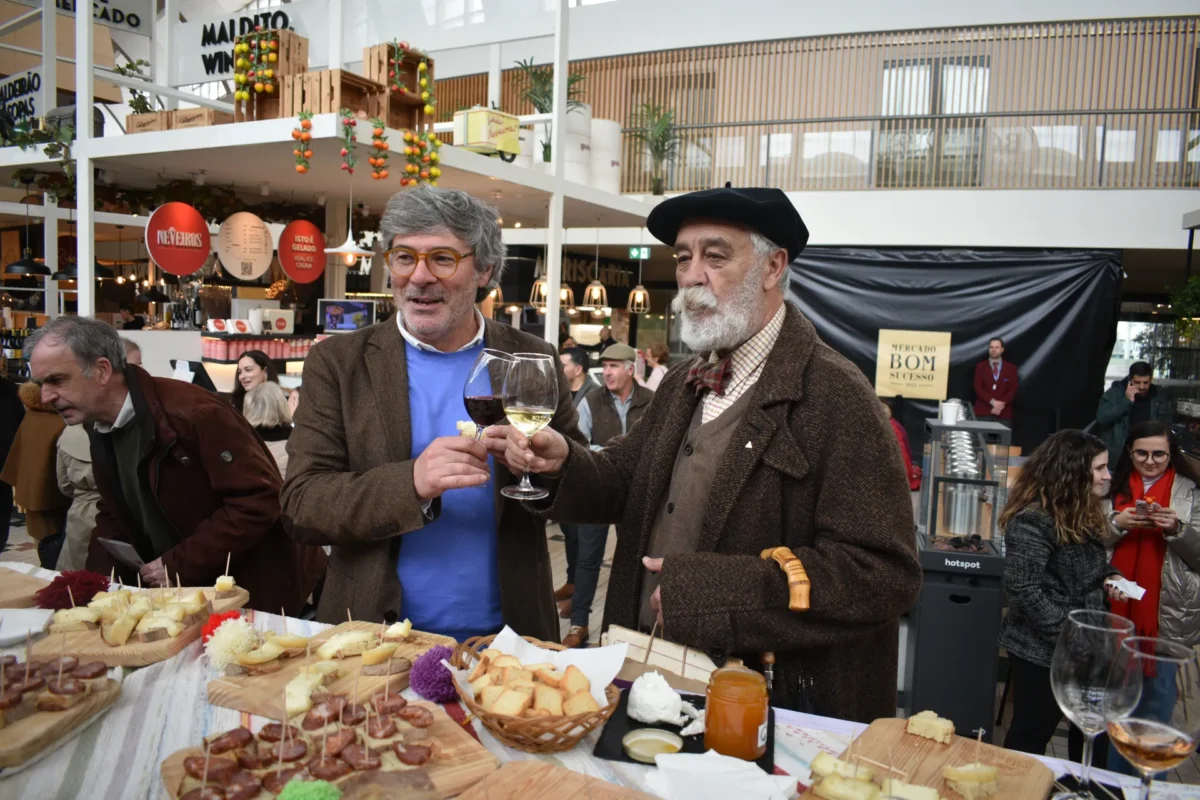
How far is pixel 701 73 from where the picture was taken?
1511cm

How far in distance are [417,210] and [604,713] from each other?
1.27 metres

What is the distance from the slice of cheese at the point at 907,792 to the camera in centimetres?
125

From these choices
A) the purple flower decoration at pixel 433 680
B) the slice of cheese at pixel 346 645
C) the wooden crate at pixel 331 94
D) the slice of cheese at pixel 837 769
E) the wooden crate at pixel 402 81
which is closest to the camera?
the slice of cheese at pixel 837 769

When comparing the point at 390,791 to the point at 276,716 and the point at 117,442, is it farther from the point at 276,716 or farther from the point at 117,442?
the point at 117,442

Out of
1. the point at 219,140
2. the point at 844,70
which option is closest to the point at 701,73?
the point at 844,70

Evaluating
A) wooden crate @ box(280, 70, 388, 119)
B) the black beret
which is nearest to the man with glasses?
the black beret

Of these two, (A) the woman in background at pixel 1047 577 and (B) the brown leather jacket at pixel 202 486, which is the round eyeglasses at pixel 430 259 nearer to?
(B) the brown leather jacket at pixel 202 486

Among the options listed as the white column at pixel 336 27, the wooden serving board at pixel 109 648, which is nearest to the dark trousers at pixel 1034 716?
the wooden serving board at pixel 109 648

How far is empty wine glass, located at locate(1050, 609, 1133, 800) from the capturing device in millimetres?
1297

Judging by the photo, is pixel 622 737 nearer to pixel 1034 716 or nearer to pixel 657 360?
pixel 1034 716

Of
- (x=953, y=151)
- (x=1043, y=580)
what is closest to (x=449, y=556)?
(x=1043, y=580)

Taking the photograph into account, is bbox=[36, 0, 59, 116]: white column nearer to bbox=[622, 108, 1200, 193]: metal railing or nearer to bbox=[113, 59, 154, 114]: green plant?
bbox=[113, 59, 154, 114]: green plant

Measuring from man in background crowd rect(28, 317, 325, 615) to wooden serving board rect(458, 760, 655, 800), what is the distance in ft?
5.06

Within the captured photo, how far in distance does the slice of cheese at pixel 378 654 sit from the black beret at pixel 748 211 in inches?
43.3
